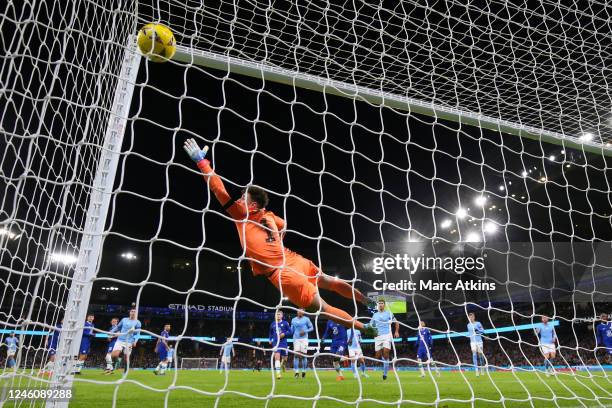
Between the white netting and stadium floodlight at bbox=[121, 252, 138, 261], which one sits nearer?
the white netting

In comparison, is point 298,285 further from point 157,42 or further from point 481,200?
point 157,42

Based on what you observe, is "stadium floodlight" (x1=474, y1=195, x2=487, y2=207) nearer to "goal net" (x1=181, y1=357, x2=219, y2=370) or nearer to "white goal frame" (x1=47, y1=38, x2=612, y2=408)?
"white goal frame" (x1=47, y1=38, x2=612, y2=408)

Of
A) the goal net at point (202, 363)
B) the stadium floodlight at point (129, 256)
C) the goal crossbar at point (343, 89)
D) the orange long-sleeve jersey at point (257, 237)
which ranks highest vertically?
the stadium floodlight at point (129, 256)

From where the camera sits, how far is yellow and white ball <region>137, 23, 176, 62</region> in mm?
2453

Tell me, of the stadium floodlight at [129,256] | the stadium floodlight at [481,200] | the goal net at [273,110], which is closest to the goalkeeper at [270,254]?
the goal net at [273,110]

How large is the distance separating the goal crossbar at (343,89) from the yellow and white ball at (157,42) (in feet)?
1.18

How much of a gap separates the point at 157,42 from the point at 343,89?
150 cm

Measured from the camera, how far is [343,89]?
11.2 ft

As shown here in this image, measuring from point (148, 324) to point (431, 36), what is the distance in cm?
2330

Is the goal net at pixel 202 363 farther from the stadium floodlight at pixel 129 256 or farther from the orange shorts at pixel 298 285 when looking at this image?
the orange shorts at pixel 298 285

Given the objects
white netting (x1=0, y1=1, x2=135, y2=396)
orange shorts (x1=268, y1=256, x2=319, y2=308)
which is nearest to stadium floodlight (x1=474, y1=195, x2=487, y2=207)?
orange shorts (x1=268, y1=256, x2=319, y2=308)

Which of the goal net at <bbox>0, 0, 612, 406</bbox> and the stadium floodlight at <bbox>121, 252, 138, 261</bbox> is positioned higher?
the stadium floodlight at <bbox>121, 252, 138, 261</bbox>

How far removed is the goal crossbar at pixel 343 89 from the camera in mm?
3199

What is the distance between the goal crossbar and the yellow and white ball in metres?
0.36
